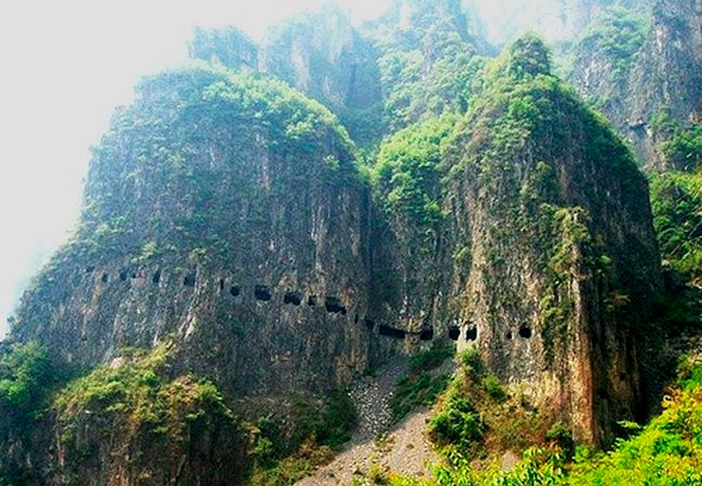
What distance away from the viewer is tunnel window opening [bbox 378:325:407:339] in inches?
2067

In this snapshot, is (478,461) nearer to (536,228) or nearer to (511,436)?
(511,436)

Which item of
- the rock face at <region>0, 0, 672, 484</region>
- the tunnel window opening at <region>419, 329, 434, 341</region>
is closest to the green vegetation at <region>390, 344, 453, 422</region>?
the rock face at <region>0, 0, 672, 484</region>

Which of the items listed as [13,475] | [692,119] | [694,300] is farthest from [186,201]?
[692,119]

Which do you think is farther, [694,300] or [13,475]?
[694,300]

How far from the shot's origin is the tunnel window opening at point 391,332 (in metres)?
52.5

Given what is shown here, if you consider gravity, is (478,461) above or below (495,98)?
below

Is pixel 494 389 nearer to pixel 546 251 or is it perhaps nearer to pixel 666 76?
pixel 546 251

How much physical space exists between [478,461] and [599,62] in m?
59.1

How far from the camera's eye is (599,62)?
277 ft

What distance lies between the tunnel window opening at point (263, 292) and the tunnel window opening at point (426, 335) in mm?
10482

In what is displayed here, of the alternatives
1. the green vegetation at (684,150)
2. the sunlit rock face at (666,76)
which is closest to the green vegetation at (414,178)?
the green vegetation at (684,150)

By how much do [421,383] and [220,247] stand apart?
51.9 ft

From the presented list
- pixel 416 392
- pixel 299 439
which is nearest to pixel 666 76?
pixel 416 392

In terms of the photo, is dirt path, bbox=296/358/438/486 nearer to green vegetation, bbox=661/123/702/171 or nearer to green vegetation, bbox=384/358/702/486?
green vegetation, bbox=384/358/702/486
